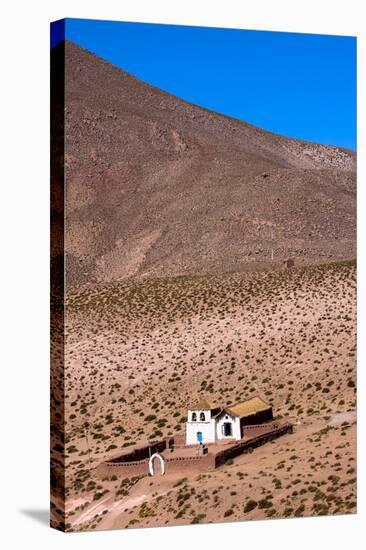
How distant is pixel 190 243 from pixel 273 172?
8.47 feet

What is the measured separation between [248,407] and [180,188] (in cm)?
341

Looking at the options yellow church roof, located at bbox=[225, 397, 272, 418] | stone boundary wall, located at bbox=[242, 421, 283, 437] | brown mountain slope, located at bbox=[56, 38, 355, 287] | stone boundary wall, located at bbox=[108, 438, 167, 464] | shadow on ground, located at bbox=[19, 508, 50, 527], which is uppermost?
brown mountain slope, located at bbox=[56, 38, 355, 287]

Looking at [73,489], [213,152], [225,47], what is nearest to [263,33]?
[225,47]

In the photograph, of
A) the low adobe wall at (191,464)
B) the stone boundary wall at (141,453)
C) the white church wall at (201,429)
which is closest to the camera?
the stone boundary wall at (141,453)

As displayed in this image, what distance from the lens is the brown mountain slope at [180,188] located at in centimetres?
2003

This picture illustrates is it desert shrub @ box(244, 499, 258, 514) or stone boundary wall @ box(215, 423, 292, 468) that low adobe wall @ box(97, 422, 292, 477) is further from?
desert shrub @ box(244, 499, 258, 514)

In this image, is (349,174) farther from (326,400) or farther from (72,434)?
(72,434)

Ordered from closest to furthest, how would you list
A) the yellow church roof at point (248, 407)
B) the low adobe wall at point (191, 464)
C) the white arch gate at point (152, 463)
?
the white arch gate at point (152, 463) → the low adobe wall at point (191, 464) → the yellow church roof at point (248, 407)

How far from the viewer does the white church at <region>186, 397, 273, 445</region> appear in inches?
808

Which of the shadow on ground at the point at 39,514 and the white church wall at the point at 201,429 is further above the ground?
the white church wall at the point at 201,429

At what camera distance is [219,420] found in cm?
2064

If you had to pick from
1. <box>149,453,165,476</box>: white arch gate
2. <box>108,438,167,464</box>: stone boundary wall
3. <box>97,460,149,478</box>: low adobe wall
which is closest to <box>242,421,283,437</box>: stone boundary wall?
<box>108,438,167,464</box>: stone boundary wall

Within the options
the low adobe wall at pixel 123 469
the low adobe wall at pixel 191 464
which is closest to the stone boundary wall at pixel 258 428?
the low adobe wall at pixel 191 464

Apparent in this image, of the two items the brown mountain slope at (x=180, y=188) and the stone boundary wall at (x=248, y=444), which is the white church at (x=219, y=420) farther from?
the brown mountain slope at (x=180, y=188)
